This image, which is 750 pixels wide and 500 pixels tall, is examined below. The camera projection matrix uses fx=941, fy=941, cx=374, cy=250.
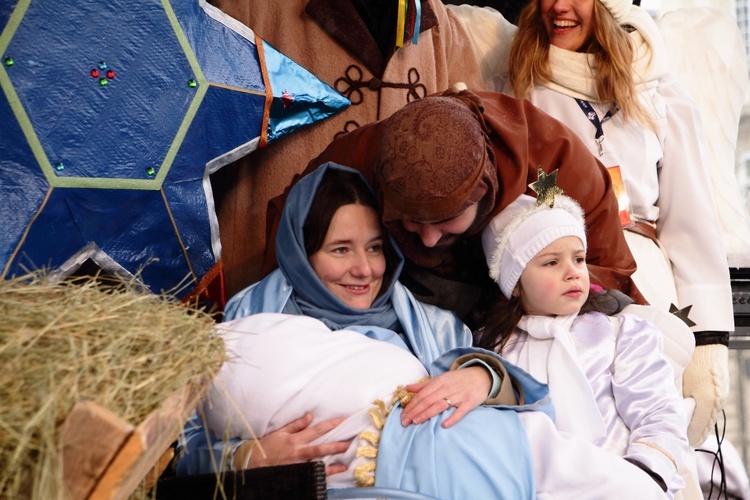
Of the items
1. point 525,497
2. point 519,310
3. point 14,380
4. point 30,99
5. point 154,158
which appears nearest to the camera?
point 14,380

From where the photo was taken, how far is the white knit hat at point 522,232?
2.17 meters

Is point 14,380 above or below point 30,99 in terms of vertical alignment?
below

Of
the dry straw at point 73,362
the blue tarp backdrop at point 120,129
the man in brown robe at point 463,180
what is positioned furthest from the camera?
the man in brown robe at point 463,180

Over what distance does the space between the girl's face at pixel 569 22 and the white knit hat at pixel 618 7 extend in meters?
0.05

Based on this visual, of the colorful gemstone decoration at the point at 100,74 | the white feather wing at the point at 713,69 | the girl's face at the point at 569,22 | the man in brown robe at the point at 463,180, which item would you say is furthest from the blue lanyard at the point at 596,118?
the colorful gemstone decoration at the point at 100,74

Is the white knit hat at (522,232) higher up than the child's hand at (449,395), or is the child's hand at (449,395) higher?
the white knit hat at (522,232)

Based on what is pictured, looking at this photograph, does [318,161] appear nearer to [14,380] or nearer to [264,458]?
[264,458]

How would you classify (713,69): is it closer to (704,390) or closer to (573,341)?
(704,390)

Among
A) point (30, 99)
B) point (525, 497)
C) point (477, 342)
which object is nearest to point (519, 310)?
point (477, 342)

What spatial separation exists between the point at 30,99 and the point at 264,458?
84 centimetres

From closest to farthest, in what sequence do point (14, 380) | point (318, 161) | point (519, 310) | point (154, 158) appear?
point (14, 380), point (154, 158), point (519, 310), point (318, 161)

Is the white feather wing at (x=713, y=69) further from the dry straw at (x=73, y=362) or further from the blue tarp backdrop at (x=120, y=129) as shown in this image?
the dry straw at (x=73, y=362)

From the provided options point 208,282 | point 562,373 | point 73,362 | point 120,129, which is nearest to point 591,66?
point 562,373

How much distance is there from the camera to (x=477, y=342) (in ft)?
7.65
